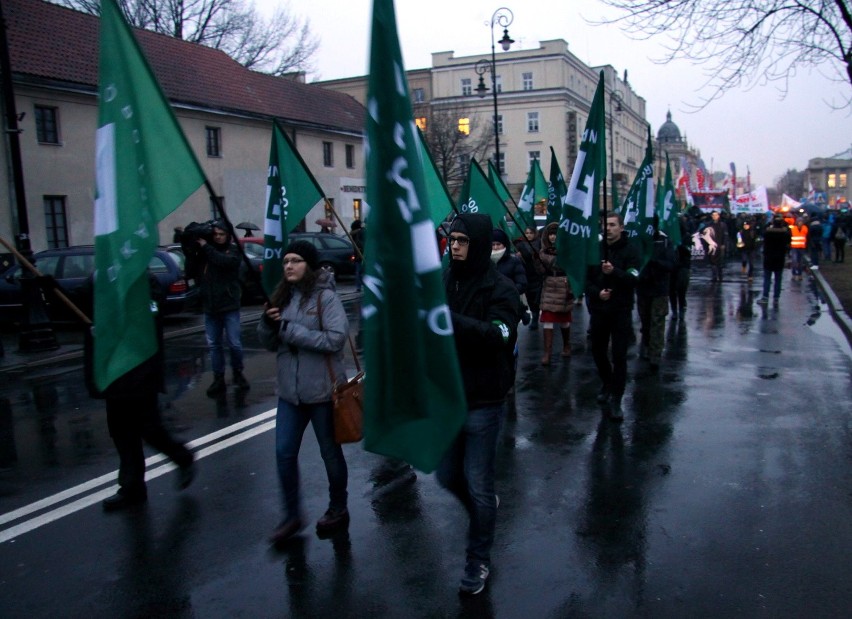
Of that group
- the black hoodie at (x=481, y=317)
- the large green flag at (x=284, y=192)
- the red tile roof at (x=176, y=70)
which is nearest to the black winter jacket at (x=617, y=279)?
the large green flag at (x=284, y=192)

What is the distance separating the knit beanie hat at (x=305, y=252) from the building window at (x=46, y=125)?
21.5m

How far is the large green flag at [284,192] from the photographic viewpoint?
5.28 meters

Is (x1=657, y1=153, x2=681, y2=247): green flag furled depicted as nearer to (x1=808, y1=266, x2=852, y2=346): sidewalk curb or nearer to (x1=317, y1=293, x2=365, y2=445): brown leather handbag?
(x1=808, y1=266, x2=852, y2=346): sidewalk curb

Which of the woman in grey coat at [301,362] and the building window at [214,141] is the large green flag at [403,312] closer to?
the woman in grey coat at [301,362]

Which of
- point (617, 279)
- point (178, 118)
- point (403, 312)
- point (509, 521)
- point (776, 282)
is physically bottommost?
point (509, 521)

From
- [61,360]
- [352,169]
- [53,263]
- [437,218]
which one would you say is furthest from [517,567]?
[352,169]

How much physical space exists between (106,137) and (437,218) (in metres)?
3.61

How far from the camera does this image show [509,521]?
15.5ft

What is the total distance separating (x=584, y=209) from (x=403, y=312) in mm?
3488

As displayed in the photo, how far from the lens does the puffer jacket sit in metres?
4.41

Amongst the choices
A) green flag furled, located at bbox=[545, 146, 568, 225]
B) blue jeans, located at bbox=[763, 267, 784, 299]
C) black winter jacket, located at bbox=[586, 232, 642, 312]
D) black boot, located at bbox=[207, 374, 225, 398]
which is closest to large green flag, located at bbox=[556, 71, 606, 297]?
black winter jacket, located at bbox=[586, 232, 642, 312]

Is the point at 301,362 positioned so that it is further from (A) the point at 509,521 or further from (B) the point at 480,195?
(B) the point at 480,195

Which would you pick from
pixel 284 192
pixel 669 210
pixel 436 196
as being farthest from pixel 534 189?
pixel 284 192

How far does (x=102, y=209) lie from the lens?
422cm
